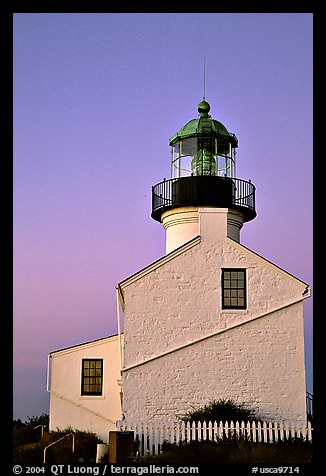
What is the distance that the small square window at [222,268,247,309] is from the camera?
18.2 metres

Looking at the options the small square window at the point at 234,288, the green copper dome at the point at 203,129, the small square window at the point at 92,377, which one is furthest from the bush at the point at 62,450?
the green copper dome at the point at 203,129

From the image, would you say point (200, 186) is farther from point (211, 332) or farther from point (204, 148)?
point (211, 332)

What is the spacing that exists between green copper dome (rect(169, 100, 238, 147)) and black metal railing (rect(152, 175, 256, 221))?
1.64m

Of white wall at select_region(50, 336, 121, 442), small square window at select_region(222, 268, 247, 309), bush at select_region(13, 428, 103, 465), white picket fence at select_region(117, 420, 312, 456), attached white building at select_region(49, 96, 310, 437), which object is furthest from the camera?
white wall at select_region(50, 336, 121, 442)

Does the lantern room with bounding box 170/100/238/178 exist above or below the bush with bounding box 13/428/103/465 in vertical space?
above

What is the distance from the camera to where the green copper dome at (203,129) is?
74.0ft

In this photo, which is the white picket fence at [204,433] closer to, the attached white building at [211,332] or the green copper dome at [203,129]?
the attached white building at [211,332]

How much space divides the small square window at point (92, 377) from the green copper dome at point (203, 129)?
7.59 m

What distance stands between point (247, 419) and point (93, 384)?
6.11 meters

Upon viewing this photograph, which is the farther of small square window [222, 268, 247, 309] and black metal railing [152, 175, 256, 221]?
black metal railing [152, 175, 256, 221]

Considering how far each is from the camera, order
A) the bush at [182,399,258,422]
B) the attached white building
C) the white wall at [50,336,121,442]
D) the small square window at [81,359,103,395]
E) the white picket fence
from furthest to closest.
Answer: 1. the small square window at [81,359,103,395]
2. the white wall at [50,336,121,442]
3. the attached white building
4. the bush at [182,399,258,422]
5. the white picket fence
